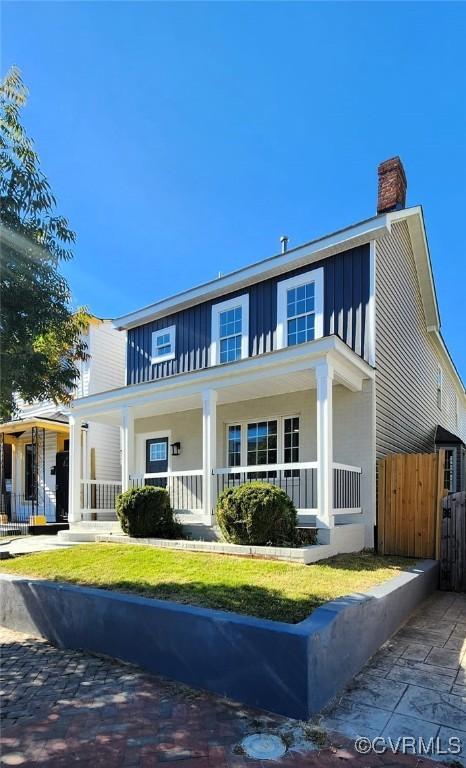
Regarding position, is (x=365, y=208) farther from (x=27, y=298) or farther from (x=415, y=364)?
(x=27, y=298)

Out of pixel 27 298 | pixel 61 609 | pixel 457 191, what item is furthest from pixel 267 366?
pixel 457 191

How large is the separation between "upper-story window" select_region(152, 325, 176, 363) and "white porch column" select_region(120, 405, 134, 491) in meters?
2.51

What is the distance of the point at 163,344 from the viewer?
13656 millimetres

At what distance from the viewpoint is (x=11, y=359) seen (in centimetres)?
610

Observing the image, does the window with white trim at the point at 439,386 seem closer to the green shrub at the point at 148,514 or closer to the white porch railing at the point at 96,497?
the white porch railing at the point at 96,497

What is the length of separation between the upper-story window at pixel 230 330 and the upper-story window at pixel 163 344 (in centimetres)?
155

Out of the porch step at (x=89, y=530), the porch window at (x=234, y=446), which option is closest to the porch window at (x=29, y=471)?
the porch step at (x=89, y=530)

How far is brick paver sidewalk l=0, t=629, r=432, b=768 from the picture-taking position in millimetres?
3008

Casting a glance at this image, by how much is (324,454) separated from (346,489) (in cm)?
141

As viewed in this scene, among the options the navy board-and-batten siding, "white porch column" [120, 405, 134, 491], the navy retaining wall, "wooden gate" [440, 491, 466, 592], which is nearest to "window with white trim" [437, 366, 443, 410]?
the navy board-and-batten siding

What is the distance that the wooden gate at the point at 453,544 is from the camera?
26.3ft

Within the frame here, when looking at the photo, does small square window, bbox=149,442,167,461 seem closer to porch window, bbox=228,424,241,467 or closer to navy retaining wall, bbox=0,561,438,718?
porch window, bbox=228,424,241,467

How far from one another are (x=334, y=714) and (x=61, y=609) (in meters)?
3.19
